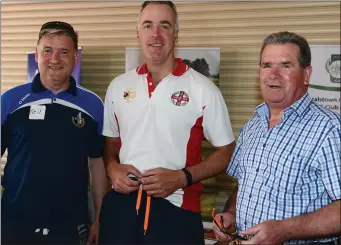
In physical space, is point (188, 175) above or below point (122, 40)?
below

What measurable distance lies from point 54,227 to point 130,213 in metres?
0.53

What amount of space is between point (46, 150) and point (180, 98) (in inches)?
31.1

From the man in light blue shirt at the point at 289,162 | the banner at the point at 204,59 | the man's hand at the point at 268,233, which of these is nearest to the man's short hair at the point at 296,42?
the man in light blue shirt at the point at 289,162

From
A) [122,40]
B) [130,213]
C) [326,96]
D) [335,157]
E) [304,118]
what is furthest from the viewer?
[122,40]

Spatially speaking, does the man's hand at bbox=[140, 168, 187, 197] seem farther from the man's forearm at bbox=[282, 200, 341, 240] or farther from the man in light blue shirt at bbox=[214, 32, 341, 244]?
the man's forearm at bbox=[282, 200, 341, 240]

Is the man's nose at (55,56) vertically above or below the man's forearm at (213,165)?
above

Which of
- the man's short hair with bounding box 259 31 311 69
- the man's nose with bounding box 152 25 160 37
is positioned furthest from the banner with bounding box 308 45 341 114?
the man's nose with bounding box 152 25 160 37

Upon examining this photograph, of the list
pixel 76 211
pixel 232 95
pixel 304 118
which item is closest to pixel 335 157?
pixel 304 118

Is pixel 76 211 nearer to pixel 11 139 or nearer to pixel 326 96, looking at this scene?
pixel 11 139

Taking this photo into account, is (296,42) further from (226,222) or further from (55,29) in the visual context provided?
(55,29)

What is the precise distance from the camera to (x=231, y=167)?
2.07 metres

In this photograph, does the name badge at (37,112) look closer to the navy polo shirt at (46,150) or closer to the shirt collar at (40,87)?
the navy polo shirt at (46,150)

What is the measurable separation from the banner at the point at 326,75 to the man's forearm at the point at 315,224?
1.74 metres

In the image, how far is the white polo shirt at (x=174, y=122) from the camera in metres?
2.03
